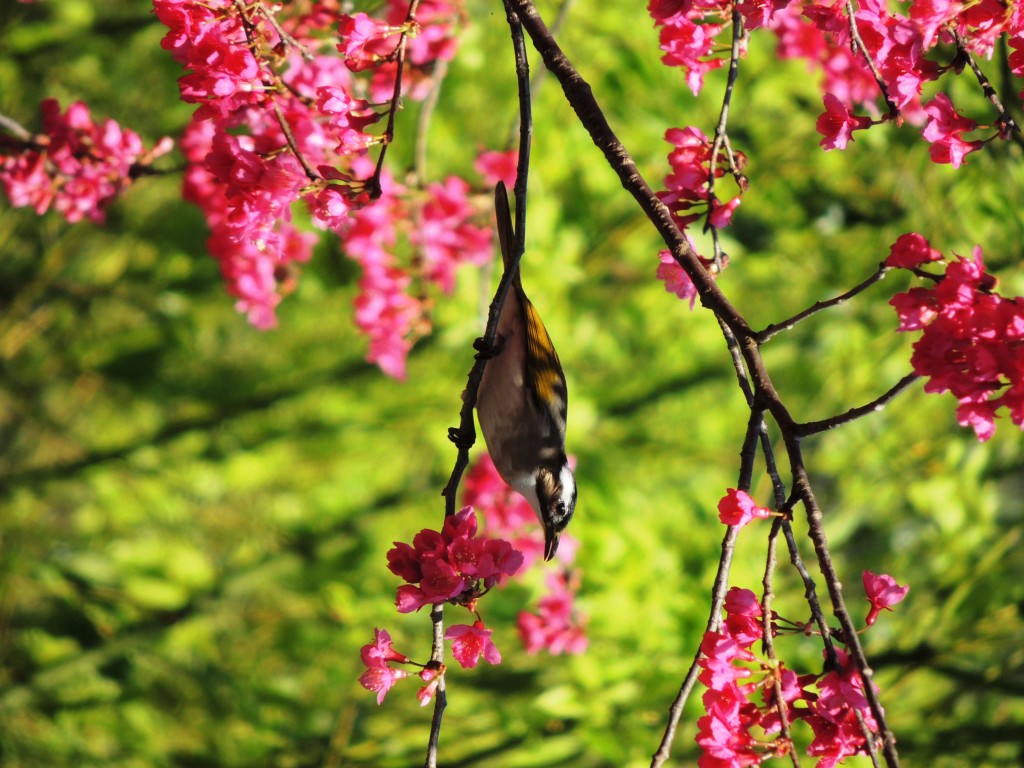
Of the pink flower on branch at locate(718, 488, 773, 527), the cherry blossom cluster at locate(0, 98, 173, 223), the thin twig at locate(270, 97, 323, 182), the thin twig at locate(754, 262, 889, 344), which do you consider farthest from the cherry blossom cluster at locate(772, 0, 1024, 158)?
the cherry blossom cluster at locate(0, 98, 173, 223)

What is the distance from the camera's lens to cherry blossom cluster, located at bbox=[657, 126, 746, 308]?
49.3 inches

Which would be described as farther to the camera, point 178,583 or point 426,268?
point 178,583

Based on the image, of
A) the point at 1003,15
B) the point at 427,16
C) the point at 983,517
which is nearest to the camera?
the point at 1003,15

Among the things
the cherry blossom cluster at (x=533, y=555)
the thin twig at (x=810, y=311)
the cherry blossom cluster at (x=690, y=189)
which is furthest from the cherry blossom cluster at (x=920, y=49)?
the cherry blossom cluster at (x=533, y=555)

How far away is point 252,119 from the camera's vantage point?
1.56 metres

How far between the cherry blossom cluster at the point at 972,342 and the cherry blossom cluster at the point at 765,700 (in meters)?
0.23

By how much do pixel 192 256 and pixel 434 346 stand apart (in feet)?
3.51

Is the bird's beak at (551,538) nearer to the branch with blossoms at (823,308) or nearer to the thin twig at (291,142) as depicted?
the branch with blossoms at (823,308)

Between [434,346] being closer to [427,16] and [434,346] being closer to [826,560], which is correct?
[427,16]

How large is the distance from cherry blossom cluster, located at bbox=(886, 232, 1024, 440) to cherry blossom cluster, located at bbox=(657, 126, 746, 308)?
0.31 metres

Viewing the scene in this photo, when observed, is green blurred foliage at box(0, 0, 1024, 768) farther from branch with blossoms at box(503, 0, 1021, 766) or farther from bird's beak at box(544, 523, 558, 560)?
branch with blossoms at box(503, 0, 1021, 766)

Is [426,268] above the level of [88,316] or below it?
below

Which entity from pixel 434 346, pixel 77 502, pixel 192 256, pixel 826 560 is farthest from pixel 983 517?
pixel 77 502

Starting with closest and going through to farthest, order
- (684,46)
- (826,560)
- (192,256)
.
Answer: (826,560), (684,46), (192,256)
